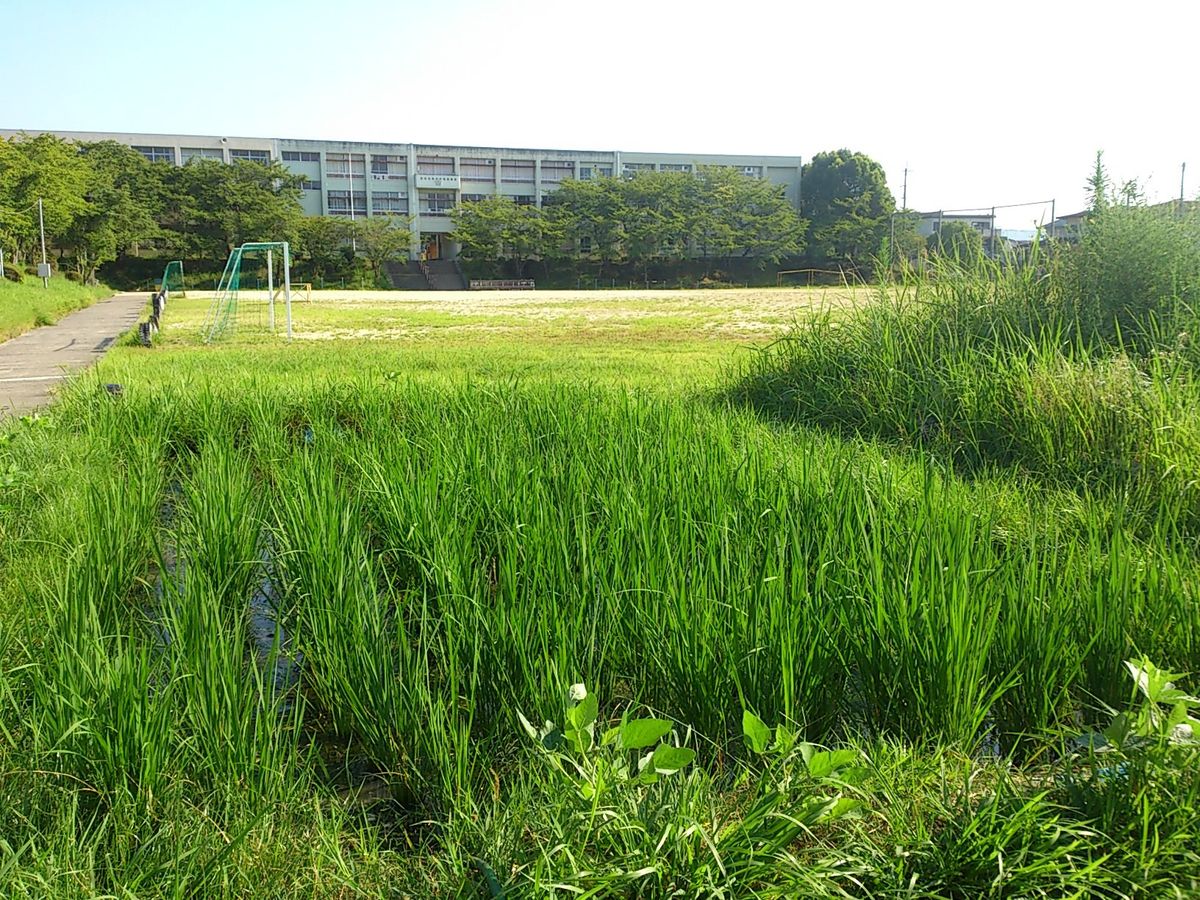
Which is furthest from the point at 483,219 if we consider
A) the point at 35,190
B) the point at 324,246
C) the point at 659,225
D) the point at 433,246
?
the point at 35,190

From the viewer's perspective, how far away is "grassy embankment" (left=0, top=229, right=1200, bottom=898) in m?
1.74

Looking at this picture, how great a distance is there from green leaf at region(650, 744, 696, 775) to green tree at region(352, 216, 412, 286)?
53.8m

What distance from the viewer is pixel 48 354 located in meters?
13.6

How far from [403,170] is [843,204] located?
29131 mm

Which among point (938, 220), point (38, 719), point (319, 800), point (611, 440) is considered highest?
point (938, 220)

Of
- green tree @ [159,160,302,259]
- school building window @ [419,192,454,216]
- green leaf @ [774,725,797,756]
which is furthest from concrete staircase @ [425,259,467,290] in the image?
green leaf @ [774,725,797,756]

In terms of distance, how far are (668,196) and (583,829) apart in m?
57.3

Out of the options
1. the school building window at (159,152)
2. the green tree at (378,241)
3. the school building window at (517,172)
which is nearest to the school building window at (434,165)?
the school building window at (517,172)

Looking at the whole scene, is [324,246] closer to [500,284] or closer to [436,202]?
[500,284]

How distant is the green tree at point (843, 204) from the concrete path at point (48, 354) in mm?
43027

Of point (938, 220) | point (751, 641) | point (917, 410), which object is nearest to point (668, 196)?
point (938, 220)

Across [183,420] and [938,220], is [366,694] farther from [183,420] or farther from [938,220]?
[938,220]

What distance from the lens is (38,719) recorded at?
6.74 ft

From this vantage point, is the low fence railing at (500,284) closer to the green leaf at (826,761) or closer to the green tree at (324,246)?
the green tree at (324,246)
